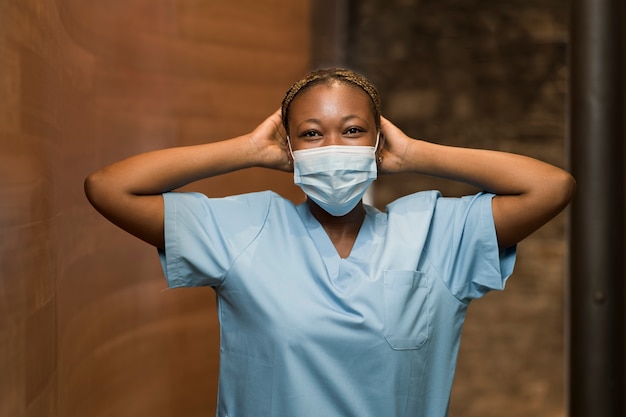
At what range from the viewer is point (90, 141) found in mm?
1495

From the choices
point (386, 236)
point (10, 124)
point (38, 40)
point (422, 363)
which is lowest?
point (422, 363)

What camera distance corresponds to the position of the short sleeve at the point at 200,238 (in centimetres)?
108

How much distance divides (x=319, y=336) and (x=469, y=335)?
5.70 ft

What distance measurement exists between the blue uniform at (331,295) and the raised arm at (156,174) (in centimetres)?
3

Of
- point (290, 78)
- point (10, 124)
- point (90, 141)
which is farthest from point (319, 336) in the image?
point (290, 78)

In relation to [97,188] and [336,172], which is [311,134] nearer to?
[336,172]

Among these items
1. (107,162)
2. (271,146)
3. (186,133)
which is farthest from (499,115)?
(271,146)

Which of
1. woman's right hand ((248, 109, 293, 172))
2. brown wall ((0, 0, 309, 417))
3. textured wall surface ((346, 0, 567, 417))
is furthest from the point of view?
textured wall surface ((346, 0, 567, 417))

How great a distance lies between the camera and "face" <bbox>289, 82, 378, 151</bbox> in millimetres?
1088

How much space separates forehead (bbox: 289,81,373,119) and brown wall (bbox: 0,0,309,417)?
1.31ft

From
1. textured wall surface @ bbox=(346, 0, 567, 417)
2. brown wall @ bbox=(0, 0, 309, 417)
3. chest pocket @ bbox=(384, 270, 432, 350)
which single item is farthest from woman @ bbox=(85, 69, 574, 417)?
textured wall surface @ bbox=(346, 0, 567, 417)

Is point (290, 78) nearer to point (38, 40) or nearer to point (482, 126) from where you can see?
point (482, 126)

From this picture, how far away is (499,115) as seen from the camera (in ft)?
8.52

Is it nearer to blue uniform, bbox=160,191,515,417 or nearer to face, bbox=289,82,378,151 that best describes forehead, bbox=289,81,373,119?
face, bbox=289,82,378,151
